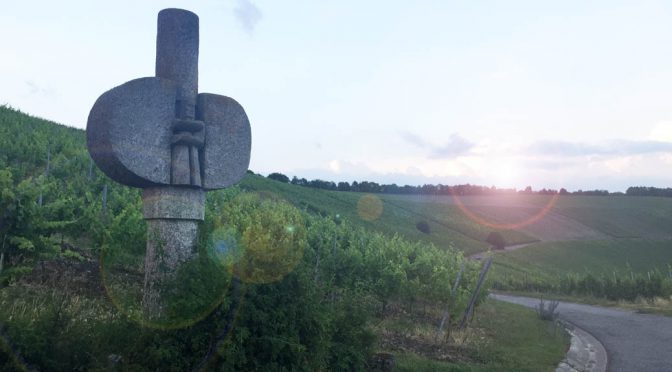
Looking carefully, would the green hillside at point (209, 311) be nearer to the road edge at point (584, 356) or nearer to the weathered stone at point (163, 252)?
the weathered stone at point (163, 252)

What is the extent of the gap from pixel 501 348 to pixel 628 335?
6733 millimetres

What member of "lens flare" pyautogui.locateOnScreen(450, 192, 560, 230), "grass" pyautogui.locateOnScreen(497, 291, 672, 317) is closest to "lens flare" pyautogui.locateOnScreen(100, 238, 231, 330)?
"grass" pyautogui.locateOnScreen(497, 291, 672, 317)

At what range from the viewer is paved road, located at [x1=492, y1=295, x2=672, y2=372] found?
13.4 metres

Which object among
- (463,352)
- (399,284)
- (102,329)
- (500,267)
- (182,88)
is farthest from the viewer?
(500,267)

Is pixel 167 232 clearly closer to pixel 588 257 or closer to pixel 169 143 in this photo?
pixel 169 143

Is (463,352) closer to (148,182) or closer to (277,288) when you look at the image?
(277,288)

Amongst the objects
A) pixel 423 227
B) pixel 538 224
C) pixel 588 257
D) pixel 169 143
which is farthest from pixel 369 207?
pixel 169 143

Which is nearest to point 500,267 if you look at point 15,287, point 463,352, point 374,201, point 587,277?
point 587,277

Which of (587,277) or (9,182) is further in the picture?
(587,277)

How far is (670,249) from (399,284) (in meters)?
64.6

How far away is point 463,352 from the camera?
13.0m

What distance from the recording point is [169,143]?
7152 mm

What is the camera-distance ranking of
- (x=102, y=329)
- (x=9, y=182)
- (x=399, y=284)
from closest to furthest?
(x=102, y=329) → (x=9, y=182) → (x=399, y=284)

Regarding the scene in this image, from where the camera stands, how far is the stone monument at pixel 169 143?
6.68m
